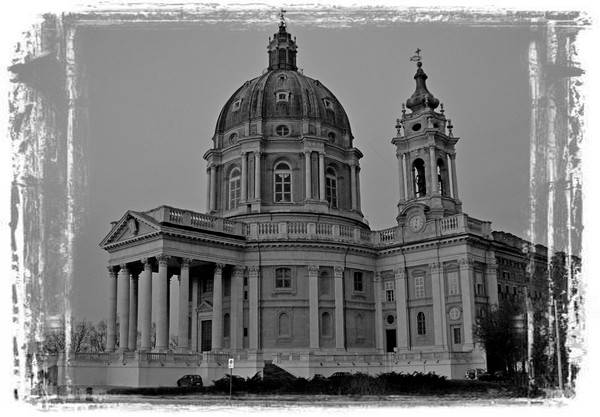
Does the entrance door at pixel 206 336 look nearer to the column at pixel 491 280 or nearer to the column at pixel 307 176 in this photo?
the column at pixel 307 176

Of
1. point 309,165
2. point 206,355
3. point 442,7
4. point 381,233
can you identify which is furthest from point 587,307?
point 309,165

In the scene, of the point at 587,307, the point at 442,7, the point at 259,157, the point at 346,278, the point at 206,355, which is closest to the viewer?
the point at 587,307

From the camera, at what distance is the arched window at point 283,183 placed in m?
58.6

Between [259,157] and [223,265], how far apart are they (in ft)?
43.9

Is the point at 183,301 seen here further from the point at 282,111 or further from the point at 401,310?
the point at 282,111

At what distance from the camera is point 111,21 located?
16750mm

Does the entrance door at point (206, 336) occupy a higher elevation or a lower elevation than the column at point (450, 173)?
lower

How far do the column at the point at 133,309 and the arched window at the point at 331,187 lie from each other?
749 inches

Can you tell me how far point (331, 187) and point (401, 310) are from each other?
14.9 m

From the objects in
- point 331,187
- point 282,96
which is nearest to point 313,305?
point 331,187

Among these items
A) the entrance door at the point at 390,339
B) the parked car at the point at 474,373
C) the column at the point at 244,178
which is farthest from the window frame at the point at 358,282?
the parked car at the point at 474,373

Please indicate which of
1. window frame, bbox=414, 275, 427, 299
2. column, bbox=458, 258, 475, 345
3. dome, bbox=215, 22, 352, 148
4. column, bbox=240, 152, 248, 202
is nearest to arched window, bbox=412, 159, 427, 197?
dome, bbox=215, 22, 352, 148

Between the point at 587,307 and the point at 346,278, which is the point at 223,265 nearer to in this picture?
the point at 346,278

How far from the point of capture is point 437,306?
4934 cm
